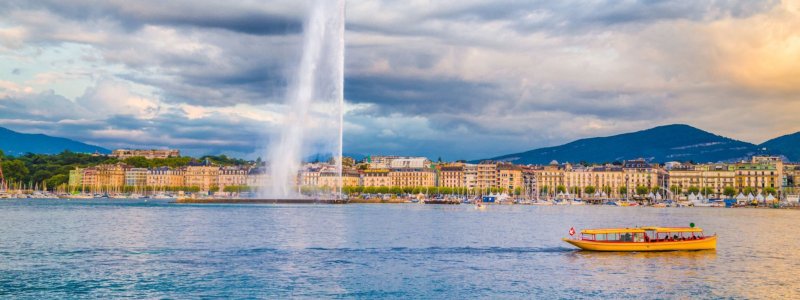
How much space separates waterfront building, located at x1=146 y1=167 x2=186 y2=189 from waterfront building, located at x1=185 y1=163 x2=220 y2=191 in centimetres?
178

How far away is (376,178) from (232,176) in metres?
33.0

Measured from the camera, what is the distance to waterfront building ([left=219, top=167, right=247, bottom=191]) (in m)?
185

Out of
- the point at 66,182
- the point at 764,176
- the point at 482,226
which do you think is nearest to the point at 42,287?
the point at 482,226

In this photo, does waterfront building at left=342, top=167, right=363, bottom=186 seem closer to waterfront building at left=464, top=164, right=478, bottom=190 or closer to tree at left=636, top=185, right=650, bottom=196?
waterfront building at left=464, top=164, right=478, bottom=190

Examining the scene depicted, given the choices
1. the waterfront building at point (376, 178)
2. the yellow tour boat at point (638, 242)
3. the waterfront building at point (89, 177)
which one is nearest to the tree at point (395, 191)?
the waterfront building at point (376, 178)

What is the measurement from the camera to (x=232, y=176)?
18812cm

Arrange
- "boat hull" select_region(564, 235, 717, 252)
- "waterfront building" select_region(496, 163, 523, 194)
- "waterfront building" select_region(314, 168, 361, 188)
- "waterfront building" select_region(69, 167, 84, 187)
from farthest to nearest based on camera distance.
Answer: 1. "waterfront building" select_region(69, 167, 84, 187)
2. "waterfront building" select_region(496, 163, 523, 194)
3. "waterfront building" select_region(314, 168, 361, 188)
4. "boat hull" select_region(564, 235, 717, 252)

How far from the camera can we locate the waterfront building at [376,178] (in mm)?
184250

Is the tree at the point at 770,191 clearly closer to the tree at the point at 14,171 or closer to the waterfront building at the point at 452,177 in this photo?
the waterfront building at the point at 452,177

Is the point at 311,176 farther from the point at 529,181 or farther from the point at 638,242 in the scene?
the point at 638,242

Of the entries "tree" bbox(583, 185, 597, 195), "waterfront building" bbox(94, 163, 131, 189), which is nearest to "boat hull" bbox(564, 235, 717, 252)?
"tree" bbox(583, 185, 597, 195)

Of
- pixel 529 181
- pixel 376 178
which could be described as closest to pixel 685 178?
pixel 529 181

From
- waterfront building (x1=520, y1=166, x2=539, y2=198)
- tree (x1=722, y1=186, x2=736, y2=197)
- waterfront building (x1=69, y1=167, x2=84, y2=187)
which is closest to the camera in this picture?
tree (x1=722, y1=186, x2=736, y2=197)

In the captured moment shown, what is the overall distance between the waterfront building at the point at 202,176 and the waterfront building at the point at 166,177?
5.85 feet
